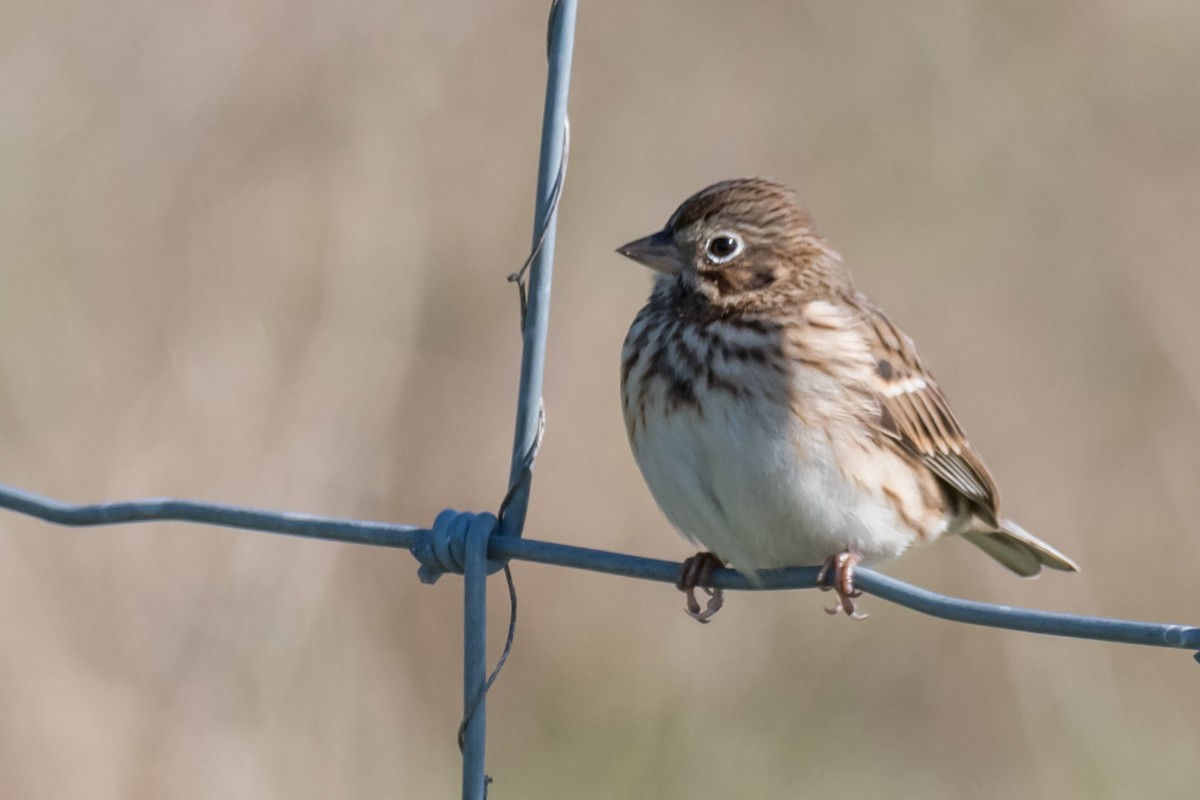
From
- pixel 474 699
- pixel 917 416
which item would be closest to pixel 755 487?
pixel 917 416

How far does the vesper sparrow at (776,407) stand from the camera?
11.1 feet

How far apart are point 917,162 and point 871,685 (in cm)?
211

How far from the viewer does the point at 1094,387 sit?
20.4 ft

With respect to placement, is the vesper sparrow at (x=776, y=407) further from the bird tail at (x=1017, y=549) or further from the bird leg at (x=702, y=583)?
the bird tail at (x=1017, y=549)

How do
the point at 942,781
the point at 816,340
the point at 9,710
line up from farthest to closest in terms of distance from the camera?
the point at 942,781 → the point at 9,710 → the point at 816,340

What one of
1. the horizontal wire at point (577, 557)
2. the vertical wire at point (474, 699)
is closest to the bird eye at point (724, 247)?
the horizontal wire at point (577, 557)

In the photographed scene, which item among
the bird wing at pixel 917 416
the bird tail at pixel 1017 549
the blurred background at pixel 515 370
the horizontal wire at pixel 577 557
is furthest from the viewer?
the blurred background at pixel 515 370

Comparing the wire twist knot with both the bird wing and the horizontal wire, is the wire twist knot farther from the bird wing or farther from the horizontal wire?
the bird wing

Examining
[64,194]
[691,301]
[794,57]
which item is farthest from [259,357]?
[794,57]

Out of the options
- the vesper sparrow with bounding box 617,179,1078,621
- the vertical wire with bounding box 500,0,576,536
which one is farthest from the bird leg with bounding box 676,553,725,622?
the vertical wire with bounding box 500,0,576,536

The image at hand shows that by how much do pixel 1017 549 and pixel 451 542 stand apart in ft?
6.79

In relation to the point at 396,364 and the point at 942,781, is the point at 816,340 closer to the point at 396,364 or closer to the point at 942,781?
the point at 396,364

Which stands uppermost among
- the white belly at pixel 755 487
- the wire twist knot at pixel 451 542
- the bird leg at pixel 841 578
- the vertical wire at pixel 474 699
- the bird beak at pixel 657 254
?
the bird beak at pixel 657 254

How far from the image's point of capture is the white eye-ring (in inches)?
146
